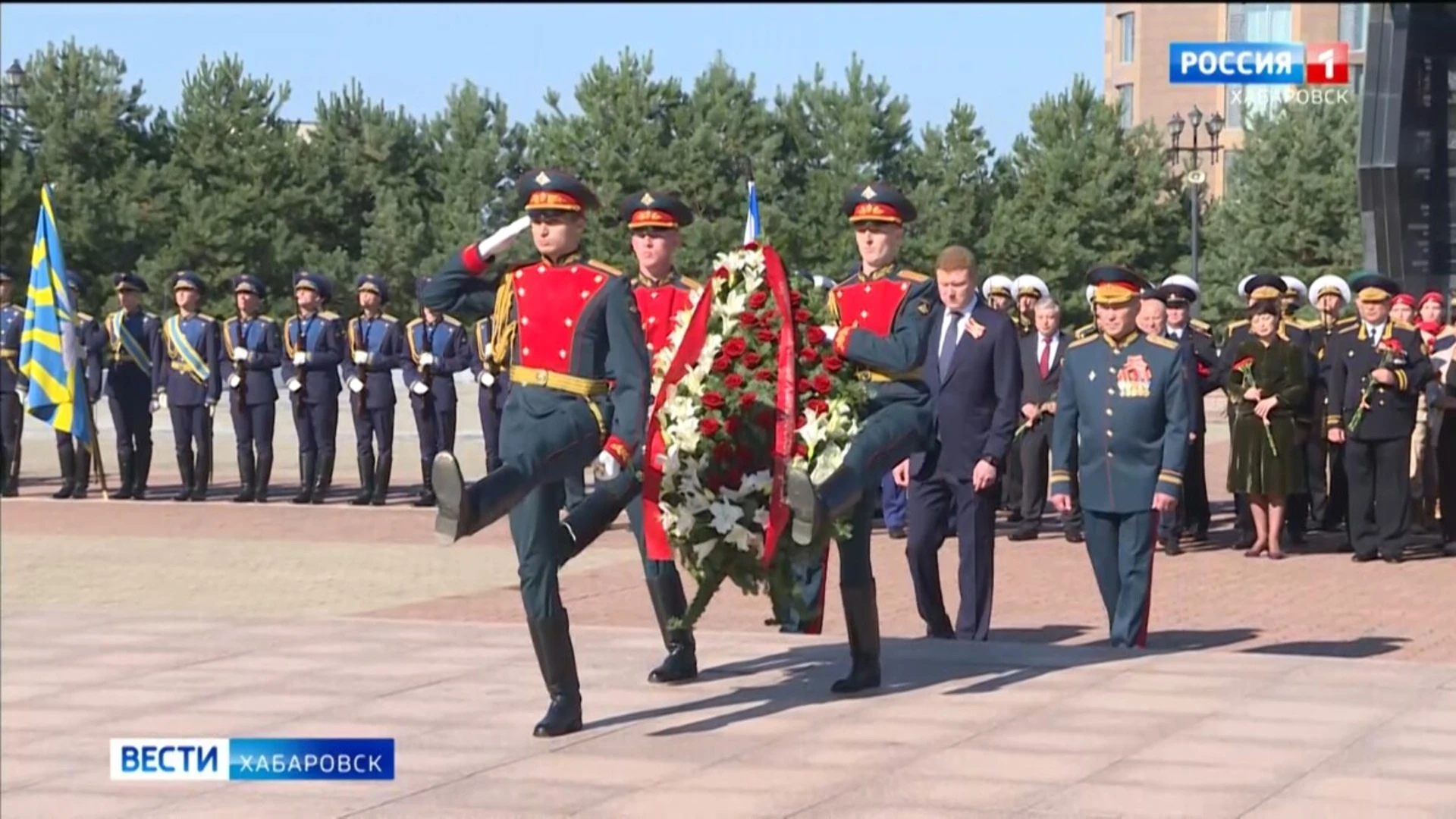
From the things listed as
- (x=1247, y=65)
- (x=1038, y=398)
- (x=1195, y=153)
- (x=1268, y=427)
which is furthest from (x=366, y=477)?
(x=1195, y=153)

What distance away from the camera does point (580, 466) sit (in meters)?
8.04

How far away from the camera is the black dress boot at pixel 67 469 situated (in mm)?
19703

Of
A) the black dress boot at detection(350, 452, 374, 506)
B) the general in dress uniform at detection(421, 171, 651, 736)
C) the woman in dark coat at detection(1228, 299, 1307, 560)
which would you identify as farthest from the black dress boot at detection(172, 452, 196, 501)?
the general in dress uniform at detection(421, 171, 651, 736)

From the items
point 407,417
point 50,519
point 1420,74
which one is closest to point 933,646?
point 50,519

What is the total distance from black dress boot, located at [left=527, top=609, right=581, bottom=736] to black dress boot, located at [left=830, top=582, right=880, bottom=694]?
3.70ft

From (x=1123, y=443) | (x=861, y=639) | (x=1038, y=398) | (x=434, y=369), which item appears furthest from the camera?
(x=434, y=369)

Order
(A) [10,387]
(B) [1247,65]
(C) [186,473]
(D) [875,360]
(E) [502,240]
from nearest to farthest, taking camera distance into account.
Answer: (E) [502,240], (D) [875,360], (C) [186,473], (A) [10,387], (B) [1247,65]

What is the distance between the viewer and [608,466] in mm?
7828

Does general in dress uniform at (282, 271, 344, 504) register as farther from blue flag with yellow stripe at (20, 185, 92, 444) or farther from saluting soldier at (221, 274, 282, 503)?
blue flag with yellow stripe at (20, 185, 92, 444)

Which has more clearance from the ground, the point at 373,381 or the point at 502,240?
the point at 502,240

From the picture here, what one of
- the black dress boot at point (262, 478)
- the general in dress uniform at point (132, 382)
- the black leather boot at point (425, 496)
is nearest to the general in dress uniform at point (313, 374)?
the black dress boot at point (262, 478)

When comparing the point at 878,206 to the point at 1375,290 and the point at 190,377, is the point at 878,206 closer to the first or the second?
the point at 1375,290

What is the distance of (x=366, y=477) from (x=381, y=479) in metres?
0.33

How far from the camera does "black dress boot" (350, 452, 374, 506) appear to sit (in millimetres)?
18969
